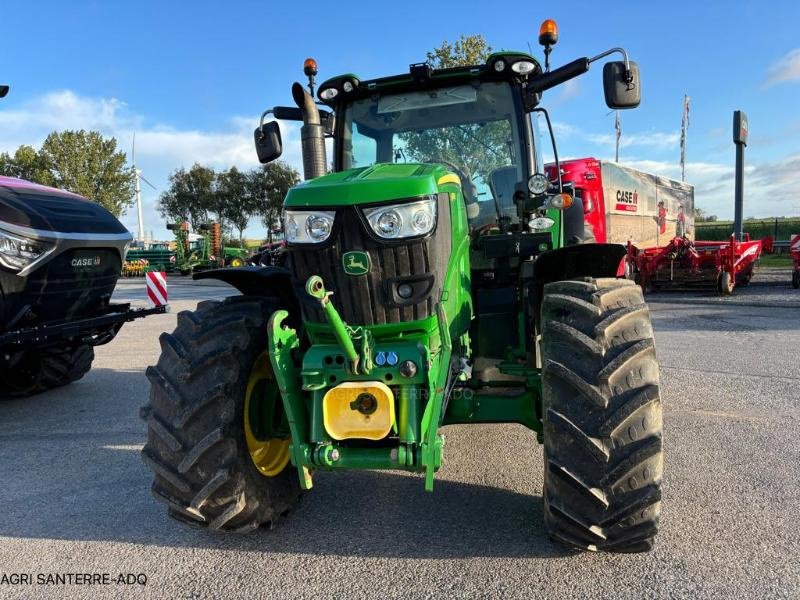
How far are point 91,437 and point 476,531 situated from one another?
3.45 m

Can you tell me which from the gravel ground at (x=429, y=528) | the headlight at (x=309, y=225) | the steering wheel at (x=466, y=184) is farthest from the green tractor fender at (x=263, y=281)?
the steering wheel at (x=466, y=184)

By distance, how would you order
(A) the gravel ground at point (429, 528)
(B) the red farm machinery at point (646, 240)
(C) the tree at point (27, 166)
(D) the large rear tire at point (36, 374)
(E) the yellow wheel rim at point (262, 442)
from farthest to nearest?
(C) the tree at point (27, 166) → (B) the red farm machinery at point (646, 240) → (D) the large rear tire at point (36, 374) → (E) the yellow wheel rim at point (262, 442) → (A) the gravel ground at point (429, 528)

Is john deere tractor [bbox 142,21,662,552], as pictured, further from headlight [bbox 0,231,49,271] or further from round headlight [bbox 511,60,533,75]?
headlight [bbox 0,231,49,271]

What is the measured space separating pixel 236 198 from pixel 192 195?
404cm

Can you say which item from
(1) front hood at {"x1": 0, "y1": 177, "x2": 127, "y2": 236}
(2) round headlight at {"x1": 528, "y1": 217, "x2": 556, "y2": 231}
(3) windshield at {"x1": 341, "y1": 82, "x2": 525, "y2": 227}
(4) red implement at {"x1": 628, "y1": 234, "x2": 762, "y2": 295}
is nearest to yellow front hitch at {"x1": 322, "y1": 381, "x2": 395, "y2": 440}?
(2) round headlight at {"x1": 528, "y1": 217, "x2": 556, "y2": 231}

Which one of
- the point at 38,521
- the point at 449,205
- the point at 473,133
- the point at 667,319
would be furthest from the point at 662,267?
the point at 38,521

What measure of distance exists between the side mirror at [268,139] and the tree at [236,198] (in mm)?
37871

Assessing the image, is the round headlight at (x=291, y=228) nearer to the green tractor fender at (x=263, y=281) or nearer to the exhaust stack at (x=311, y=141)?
the green tractor fender at (x=263, y=281)

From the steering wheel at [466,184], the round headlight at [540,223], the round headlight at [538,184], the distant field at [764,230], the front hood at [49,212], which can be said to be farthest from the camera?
the distant field at [764,230]

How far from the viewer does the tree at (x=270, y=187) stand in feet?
131

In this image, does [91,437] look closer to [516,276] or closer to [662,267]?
[516,276]

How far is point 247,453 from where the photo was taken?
9.67ft

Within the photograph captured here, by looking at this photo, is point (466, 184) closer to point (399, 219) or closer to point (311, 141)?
point (311, 141)

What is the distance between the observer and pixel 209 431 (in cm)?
282
